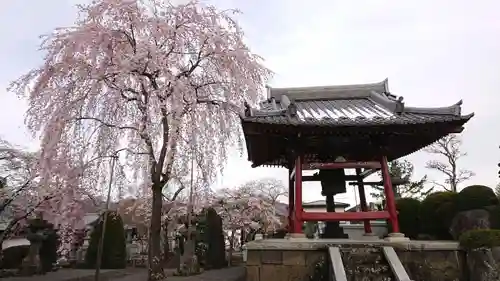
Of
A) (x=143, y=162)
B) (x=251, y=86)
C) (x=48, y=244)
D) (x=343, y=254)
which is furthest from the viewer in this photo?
(x=48, y=244)

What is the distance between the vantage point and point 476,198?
9266 millimetres

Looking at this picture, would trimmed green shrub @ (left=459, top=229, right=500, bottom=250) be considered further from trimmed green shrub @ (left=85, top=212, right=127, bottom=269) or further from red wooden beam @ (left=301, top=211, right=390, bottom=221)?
trimmed green shrub @ (left=85, top=212, right=127, bottom=269)

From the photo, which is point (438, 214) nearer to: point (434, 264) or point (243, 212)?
point (434, 264)

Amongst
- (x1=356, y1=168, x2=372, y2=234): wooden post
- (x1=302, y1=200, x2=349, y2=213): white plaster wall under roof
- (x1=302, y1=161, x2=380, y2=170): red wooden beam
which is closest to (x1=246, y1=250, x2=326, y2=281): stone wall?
(x1=302, y1=161, x2=380, y2=170): red wooden beam

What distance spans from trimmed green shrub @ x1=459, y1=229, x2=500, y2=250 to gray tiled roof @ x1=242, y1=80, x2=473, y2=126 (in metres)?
2.14

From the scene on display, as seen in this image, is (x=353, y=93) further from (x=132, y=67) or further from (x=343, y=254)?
(x=132, y=67)

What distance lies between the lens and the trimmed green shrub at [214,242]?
1903 centimetres

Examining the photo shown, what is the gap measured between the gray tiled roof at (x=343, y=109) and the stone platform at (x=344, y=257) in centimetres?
234

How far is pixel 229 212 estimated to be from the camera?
25.0 m

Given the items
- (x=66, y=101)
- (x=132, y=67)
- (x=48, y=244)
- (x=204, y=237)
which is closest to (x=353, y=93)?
(x=132, y=67)

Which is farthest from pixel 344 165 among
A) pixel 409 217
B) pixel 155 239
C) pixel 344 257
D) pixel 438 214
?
pixel 155 239

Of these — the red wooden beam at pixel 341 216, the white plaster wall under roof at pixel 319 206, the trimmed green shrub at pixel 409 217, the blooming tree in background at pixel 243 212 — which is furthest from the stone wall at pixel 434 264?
the white plaster wall under roof at pixel 319 206

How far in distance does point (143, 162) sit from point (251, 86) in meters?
3.59

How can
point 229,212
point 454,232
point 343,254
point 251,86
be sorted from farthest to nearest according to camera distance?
point 229,212
point 251,86
point 454,232
point 343,254
